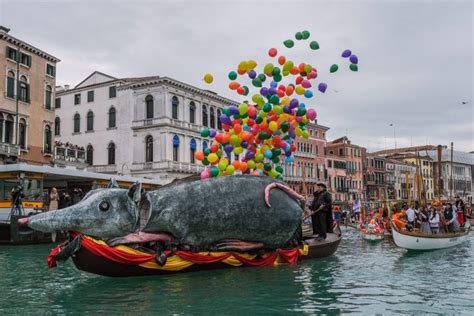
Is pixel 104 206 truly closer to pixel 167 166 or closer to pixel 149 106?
pixel 167 166

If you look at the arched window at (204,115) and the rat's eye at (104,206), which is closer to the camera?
the rat's eye at (104,206)

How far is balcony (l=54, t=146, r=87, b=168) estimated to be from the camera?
35750mm

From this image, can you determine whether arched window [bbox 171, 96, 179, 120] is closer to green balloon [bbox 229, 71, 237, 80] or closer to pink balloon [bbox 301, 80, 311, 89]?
green balloon [bbox 229, 71, 237, 80]

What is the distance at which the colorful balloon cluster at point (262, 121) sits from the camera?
11602mm

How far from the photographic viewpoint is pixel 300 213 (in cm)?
1125

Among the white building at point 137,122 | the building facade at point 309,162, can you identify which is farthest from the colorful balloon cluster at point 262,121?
the building facade at point 309,162

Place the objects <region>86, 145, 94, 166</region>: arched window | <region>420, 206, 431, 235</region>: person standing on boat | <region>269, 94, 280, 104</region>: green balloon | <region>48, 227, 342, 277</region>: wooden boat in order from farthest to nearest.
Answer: <region>86, 145, 94, 166</region>: arched window, <region>420, 206, 431, 235</region>: person standing on boat, <region>269, 94, 280, 104</region>: green balloon, <region>48, 227, 342, 277</region>: wooden boat

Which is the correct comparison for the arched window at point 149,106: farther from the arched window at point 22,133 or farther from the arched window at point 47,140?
the arched window at point 22,133

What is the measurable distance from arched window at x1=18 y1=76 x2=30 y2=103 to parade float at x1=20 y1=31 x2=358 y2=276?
79.7ft

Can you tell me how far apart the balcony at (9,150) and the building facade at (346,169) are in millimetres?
43971

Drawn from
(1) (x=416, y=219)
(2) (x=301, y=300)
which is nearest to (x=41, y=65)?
(1) (x=416, y=219)

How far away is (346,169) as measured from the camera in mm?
69438

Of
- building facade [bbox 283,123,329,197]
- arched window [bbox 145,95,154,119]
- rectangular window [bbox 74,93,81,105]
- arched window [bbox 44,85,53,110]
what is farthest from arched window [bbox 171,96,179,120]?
building facade [bbox 283,123,329,197]

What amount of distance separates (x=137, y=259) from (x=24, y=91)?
27.1 meters
